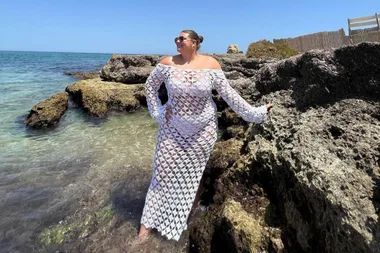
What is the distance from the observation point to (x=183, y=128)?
3.90 metres

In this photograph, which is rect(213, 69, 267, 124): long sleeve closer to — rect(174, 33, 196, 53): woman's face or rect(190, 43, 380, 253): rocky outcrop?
rect(190, 43, 380, 253): rocky outcrop

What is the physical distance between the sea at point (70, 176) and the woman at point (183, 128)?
370mm

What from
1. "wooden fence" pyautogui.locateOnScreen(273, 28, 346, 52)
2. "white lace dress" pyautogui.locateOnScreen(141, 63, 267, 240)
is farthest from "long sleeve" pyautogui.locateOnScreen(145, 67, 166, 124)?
"wooden fence" pyautogui.locateOnScreen(273, 28, 346, 52)

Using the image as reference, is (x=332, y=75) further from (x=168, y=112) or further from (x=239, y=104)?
(x=168, y=112)

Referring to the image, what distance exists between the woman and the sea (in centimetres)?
37

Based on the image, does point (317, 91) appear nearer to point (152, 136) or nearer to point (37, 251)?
point (37, 251)

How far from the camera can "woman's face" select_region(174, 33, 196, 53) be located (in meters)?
3.83

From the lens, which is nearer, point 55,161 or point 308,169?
point 308,169

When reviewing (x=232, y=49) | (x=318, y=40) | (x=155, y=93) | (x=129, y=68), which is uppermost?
(x=232, y=49)

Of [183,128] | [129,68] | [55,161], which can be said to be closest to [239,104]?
[183,128]

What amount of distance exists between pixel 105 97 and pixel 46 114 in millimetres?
2570

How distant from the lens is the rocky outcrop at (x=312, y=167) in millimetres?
2416

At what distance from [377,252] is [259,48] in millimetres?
15819

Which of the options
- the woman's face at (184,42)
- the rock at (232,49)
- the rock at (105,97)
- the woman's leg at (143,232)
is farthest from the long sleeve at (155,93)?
the rock at (232,49)
